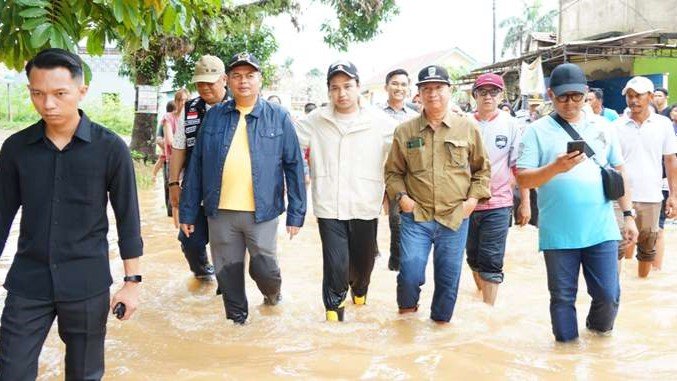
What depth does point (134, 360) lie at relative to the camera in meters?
4.28

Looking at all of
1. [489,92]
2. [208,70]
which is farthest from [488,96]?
[208,70]

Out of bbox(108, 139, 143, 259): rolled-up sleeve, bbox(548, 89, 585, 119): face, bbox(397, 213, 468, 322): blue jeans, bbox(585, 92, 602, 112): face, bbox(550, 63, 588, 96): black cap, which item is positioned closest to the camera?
bbox(108, 139, 143, 259): rolled-up sleeve

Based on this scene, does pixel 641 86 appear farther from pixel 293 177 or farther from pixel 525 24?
pixel 525 24

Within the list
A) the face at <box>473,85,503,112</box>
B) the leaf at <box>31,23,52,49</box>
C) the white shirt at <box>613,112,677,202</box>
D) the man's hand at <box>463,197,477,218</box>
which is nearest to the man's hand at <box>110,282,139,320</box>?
the leaf at <box>31,23,52,49</box>

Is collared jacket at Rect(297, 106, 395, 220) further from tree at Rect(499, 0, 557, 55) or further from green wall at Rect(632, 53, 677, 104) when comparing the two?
tree at Rect(499, 0, 557, 55)

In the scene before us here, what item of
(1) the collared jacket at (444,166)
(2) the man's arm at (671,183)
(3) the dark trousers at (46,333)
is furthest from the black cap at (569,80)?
(3) the dark trousers at (46,333)

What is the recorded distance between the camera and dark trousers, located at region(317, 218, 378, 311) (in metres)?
4.80

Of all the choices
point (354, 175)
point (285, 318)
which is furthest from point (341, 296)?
point (354, 175)

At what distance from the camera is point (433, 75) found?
15.1 ft

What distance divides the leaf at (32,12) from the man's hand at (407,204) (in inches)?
100

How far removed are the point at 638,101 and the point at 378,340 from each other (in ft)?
11.5

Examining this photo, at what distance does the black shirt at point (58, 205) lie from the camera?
9.14 feet

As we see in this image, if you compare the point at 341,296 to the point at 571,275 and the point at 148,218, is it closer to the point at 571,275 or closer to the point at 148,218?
the point at 571,275

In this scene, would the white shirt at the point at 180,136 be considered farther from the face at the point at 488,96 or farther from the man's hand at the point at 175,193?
the face at the point at 488,96
